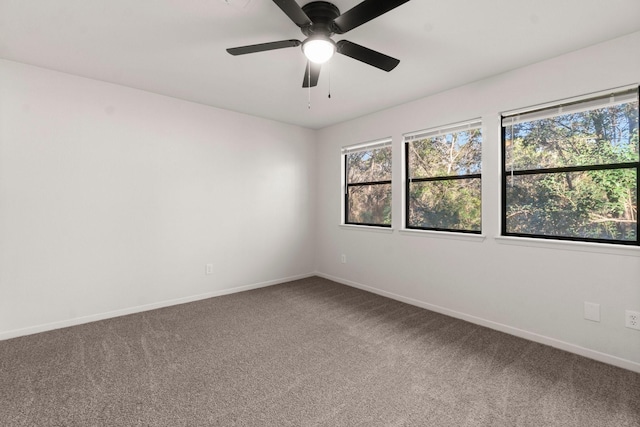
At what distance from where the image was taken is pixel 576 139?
8.44ft

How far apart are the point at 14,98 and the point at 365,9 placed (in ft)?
10.3

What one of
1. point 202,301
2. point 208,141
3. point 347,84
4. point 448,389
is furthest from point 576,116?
point 202,301

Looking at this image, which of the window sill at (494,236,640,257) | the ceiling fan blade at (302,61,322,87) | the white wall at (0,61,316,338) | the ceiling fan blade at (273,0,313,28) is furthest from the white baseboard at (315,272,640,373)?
the ceiling fan blade at (273,0,313,28)

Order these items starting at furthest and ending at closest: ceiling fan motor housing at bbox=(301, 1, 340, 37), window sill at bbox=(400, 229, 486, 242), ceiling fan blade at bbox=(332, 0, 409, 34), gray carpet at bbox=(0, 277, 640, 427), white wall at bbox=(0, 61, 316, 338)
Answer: window sill at bbox=(400, 229, 486, 242)
white wall at bbox=(0, 61, 316, 338)
ceiling fan motor housing at bbox=(301, 1, 340, 37)
gray carpet at bbox=(0, 277, 640, 427)
ceiling fan blade at bbox=(332, 0, 409, 34)

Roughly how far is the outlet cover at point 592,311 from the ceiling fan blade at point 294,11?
9.64 ft

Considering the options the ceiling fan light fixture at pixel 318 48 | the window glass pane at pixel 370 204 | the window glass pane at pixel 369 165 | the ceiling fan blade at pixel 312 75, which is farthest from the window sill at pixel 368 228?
the ceiling fan light fixture at pixel 318 48

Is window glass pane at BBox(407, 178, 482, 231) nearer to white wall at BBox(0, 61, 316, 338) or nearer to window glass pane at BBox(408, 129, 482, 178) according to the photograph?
window glass pane at BBox(408, 129, 482, 178)

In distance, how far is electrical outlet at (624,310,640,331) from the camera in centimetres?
A: 220

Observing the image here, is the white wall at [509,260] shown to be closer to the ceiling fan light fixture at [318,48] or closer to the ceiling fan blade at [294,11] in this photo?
the ceiling fan light fixture at [318,48]

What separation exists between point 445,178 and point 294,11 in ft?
8.08

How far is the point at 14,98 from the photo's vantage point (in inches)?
106

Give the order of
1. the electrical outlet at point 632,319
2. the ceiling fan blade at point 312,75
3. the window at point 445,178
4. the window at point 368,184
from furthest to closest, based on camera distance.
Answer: the window at point 368,184 < the window at point 445,178 < the ceiling fan blade at point 312,75 < the electrical outlet at point 632,319

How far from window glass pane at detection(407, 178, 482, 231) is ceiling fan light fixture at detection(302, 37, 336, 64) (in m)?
2.11

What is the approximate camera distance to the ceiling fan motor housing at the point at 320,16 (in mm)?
1856
